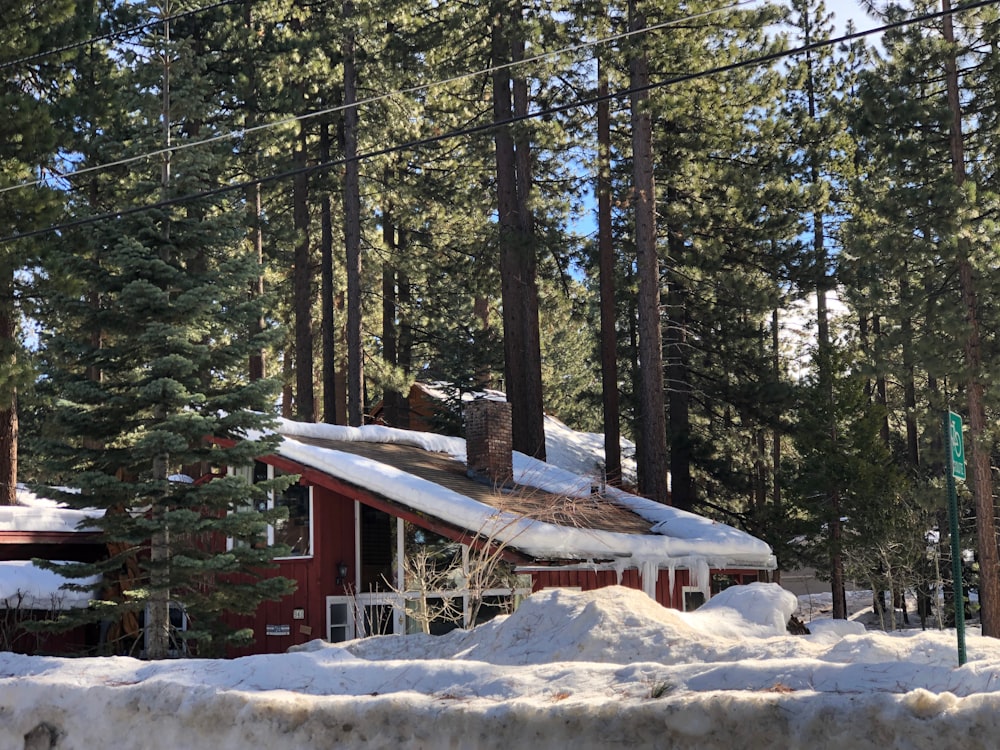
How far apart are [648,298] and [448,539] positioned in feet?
30.6

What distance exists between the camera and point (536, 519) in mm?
17703

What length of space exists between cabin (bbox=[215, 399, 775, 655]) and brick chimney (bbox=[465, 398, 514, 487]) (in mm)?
25

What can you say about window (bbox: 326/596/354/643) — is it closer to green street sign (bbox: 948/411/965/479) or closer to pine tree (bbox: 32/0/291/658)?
pine tree (bbox: 32/0/291/658)

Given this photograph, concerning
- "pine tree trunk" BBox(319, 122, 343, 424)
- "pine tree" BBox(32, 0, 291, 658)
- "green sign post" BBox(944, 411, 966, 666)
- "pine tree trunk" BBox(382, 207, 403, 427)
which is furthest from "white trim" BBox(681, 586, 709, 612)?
"pine tree trunk" BBox(382, 207, 403, 427)

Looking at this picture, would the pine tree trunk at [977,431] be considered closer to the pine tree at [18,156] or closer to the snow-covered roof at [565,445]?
the snow-covered roof at [565,445]

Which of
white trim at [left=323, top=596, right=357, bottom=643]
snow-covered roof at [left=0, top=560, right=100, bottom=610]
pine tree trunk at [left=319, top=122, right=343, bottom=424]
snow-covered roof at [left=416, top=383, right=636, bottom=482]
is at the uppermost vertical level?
pine tree trunk at [left=319, top=122, right=343, bottom=424]

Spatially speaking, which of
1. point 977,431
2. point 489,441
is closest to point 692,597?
point 489,441

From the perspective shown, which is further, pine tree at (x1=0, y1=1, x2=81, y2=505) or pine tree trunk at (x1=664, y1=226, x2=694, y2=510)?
pine tree trunk at (x1=664, y1=226, x2=694, y2=510)

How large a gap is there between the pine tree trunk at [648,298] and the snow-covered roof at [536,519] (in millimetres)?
2170

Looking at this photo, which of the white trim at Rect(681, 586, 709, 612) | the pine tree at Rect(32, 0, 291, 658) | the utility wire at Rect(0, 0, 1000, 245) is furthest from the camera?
the white trim at Rect(681, 586, 709, 612)

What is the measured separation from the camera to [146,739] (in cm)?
858

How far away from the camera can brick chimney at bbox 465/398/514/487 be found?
21.3 metres

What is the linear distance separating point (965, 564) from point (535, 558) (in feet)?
63.9

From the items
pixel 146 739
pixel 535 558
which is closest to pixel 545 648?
pixel 146 739
